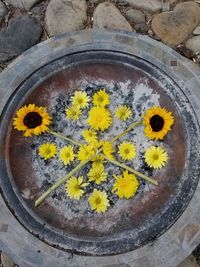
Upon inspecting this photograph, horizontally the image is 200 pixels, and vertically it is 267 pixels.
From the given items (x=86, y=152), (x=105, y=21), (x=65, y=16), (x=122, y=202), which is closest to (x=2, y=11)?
(x=65, y=16)

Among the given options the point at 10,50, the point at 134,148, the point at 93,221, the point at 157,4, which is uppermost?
the point at 157,4

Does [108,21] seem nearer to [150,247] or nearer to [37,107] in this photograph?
[37,107]

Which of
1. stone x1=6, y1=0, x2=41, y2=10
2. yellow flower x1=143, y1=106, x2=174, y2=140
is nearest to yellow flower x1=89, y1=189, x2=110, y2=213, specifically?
yellow flower x1=143, y1=106, x2=174, y2=140

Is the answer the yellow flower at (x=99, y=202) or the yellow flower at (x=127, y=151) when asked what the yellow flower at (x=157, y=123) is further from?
the yellow flower at (x=99, y=202)

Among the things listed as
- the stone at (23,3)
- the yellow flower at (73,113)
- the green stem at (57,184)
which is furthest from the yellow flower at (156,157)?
the stone at (23,3)

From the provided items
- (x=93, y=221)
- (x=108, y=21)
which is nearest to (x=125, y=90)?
(x=108, y=21)

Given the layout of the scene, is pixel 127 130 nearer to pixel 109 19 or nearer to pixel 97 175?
pixel 97 175
